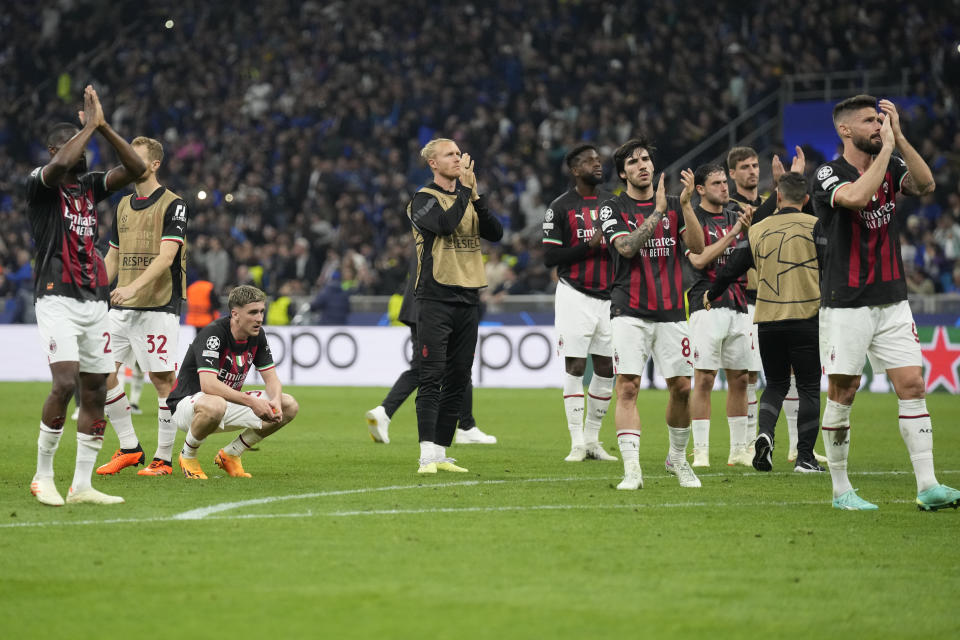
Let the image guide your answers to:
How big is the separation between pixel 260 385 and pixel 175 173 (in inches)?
472

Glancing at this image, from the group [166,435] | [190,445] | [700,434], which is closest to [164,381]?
[166,435]

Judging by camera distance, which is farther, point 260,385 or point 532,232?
point 532,232

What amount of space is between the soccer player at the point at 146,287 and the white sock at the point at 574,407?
3.35 m

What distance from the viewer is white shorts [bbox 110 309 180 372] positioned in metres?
10.2

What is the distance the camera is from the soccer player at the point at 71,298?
7.62 metres

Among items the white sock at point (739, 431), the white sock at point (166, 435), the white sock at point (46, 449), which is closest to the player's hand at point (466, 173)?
the white sock at point (166, 435)

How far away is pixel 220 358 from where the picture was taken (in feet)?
31.1

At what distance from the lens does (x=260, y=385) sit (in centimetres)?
2181

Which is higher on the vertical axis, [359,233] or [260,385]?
[359,233]

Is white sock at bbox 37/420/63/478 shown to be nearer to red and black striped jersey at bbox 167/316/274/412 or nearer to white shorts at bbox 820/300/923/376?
red and black striped jersey at bbox 167/316/274/412

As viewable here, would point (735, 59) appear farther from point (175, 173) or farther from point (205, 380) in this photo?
point (205, 380)

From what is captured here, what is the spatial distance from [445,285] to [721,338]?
2.42 m

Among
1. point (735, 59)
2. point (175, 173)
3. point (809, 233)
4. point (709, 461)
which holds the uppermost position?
point (735, 59)

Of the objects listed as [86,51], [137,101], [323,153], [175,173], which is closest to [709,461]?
[323,153]
